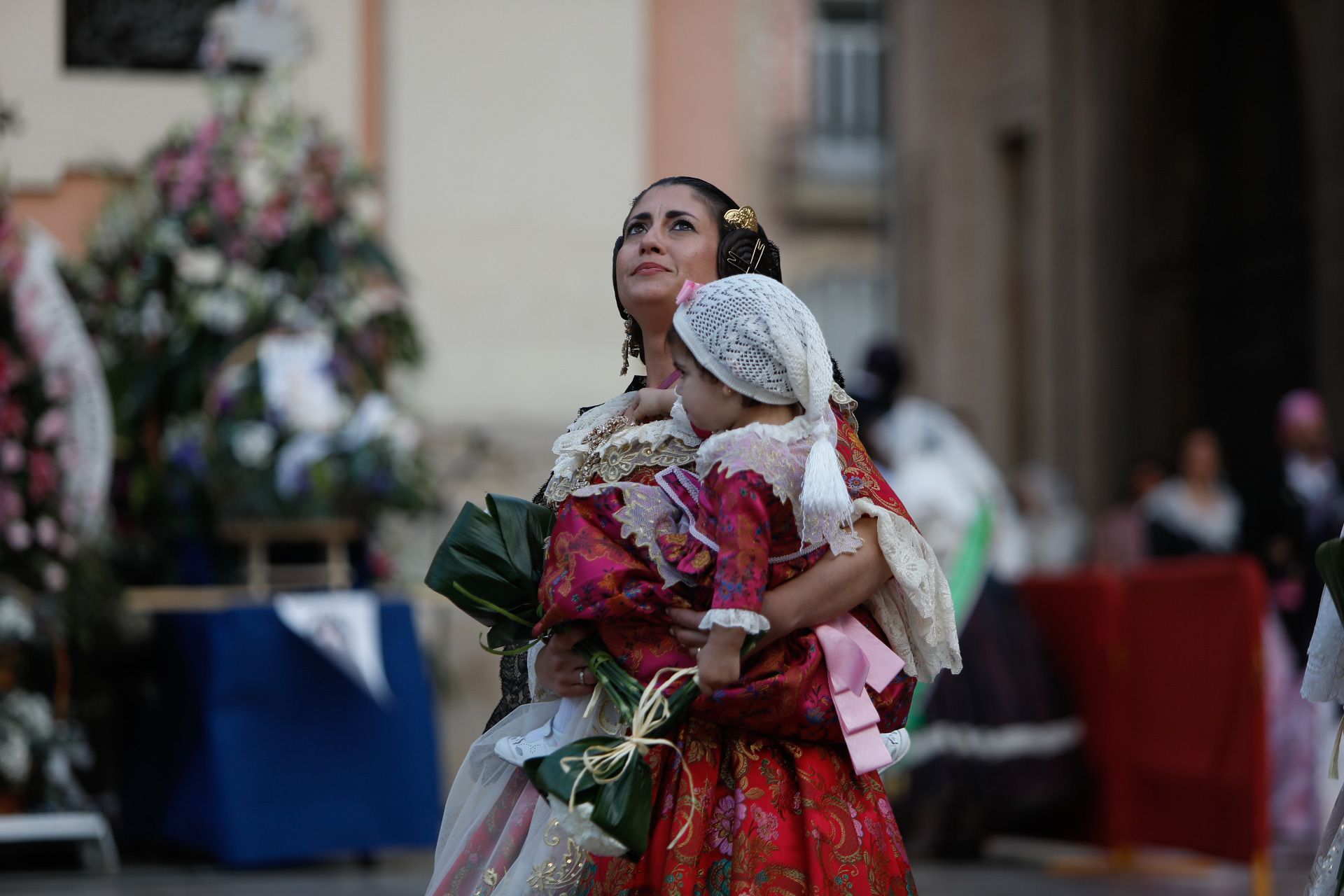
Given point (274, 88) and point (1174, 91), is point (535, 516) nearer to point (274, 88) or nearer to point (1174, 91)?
point (274, 88)

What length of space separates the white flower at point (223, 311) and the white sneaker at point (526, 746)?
13.9 ft

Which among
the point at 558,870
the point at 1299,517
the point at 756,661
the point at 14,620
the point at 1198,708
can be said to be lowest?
the point at 1198,708

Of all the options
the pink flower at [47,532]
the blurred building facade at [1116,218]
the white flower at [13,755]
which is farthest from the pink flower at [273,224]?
the blurred building facade at [1116,218]

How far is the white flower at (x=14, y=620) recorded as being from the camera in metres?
6.48

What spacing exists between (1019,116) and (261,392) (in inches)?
339

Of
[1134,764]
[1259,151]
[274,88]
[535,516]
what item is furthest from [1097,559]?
[535,516]

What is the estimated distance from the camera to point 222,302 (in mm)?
7168

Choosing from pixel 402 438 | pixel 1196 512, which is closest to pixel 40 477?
pixel 402 438

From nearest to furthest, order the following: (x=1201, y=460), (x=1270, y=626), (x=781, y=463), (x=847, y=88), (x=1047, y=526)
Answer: (x=781, y=463), (x=1270, y=626), (x=1201, y=460), (x=1047, y=526), (x=847, y=88)

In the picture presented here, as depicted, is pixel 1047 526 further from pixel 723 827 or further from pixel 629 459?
pixel 723 827

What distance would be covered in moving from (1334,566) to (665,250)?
3.87ft

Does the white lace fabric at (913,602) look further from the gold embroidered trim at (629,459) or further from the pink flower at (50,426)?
the pink flower at (50,426)

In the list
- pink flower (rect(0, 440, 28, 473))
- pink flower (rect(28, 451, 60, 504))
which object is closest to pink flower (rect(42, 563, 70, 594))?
pink flower (rect(28, 451, 60, 504))

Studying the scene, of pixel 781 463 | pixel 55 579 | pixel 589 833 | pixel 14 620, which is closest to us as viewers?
pixel 589 833
